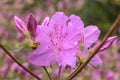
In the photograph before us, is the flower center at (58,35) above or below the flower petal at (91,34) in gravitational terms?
above

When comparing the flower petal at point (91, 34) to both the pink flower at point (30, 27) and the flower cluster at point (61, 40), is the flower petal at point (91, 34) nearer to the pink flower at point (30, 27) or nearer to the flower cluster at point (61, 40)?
the flower cluster at point (61, 40)

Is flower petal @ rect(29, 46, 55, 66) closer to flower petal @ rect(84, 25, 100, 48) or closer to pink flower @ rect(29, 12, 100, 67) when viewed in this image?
pink flower @ rect(29, 12, 100, 67)

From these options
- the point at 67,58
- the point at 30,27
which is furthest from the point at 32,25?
the point at 67,58

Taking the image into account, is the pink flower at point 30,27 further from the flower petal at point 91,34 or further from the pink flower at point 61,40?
the flower petal at point 91,34

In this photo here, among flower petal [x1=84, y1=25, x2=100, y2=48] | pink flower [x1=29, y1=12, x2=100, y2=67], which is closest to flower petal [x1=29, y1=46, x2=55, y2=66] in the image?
pink flower [x1=29, y1=12, x2=100, y2=67]

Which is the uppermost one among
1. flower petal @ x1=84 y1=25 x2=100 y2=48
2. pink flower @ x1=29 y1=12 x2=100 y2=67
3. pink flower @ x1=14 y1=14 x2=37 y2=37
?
pink flower @ x1=14 y1=14 x2=37 y2=37

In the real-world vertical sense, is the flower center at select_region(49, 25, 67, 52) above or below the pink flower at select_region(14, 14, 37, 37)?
below

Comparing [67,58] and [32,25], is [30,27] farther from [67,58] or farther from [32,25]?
[67,58]

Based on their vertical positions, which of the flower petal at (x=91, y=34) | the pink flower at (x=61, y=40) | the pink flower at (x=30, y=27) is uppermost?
the pink flower at (x=30, y=27)

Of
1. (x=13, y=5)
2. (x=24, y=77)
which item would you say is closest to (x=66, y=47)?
(x=24, y=77)

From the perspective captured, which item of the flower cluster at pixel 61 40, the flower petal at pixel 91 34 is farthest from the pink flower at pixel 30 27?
the flower petal at pixel 91 34
